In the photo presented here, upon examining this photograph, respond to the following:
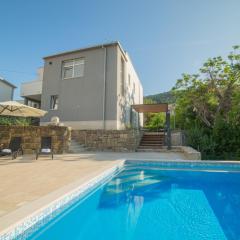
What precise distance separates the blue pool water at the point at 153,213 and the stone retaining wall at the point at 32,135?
6.51 meters

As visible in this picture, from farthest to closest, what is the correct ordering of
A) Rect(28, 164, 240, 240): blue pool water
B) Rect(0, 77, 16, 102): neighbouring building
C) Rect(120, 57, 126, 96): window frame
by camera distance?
Rect(0, 77, 16, 102): neighbouring building, Rect(120, 57, 126, 96): window frame, Rect(28, 164, 240, 240): blue pool water

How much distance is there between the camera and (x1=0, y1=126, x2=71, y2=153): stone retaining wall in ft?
40.5

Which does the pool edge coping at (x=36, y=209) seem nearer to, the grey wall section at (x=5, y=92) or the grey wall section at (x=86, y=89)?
the grey wall section at (x=86, y=89)

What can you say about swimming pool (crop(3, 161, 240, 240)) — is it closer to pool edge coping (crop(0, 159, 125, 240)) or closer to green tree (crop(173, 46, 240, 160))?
pool edge coping (crop(0, 159, 125, 240))

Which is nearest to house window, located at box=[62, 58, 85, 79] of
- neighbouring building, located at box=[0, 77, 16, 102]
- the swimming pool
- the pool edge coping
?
neighbouring building, located at box=[0, 77, 16, 102]

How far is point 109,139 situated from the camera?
15.6 meters

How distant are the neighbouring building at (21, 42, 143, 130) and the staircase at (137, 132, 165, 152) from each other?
8.20 ft

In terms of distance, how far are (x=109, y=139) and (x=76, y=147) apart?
9.09 feet

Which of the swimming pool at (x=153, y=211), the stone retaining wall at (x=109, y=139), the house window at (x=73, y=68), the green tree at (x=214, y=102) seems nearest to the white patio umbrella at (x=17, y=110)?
the stone retaining wall at (x=109, y=139)

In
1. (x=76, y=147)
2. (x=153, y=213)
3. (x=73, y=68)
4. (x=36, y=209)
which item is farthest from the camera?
(x=73, y=68)

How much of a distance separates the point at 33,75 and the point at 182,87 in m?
22.5

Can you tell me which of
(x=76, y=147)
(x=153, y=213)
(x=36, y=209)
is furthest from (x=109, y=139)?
(x=36, y=209)

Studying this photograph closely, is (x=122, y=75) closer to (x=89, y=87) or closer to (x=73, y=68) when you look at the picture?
(x=89, y=87)

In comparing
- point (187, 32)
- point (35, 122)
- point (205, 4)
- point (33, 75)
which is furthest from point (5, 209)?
point (33, 75)
